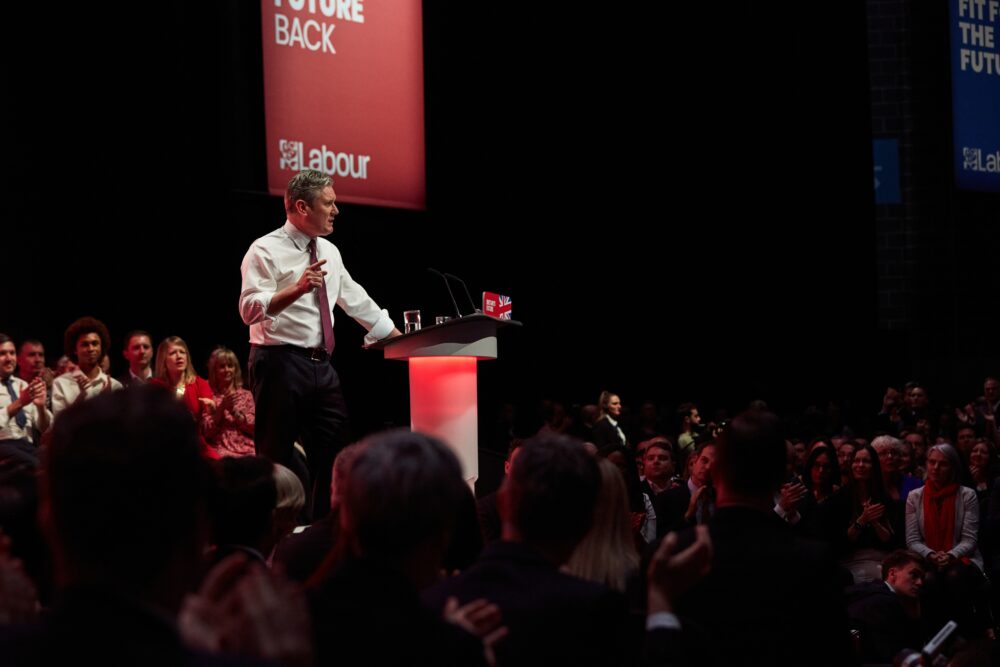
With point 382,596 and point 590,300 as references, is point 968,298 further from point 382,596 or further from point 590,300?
point 382,596

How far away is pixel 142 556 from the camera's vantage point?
40.9 inches

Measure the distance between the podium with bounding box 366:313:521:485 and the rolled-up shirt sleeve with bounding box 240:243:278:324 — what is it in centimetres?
50

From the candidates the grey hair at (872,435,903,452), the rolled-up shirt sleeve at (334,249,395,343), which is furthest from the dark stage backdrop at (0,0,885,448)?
the grey hair at (872,435,903,452)

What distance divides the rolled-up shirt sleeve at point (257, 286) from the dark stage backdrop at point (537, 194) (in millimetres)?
2534

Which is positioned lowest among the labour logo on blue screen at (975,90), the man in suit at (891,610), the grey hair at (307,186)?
the man in suit at (891,610)

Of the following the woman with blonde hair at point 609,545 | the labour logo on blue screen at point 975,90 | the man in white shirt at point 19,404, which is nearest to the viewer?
the woman with blonde hair at point 609,545

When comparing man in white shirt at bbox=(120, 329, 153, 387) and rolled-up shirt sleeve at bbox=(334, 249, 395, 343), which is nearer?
rolled-up shirt sleeve at bbox=(334, 249, 395, 343)

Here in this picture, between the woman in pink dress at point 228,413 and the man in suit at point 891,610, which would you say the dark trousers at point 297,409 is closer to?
the woman in pink dress at point 228,413

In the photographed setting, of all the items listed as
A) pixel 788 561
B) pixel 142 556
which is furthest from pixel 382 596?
pixel 788 561

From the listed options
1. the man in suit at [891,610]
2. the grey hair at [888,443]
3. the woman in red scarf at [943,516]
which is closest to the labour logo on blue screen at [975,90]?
the grey hair at [888,443]

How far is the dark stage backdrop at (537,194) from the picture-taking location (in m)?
6.73

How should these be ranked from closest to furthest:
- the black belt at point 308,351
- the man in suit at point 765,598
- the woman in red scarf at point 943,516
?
the man in suit at point 765,598 < the black belt at point 308,351 < the woman in red scarf at point 943,516

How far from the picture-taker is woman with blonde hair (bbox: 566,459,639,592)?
2.27 m

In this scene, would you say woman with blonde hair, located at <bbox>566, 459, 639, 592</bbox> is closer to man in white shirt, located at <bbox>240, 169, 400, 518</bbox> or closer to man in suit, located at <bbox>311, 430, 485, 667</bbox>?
man in suit, located at <bbox>311, 430, 485, 667</bbox>
